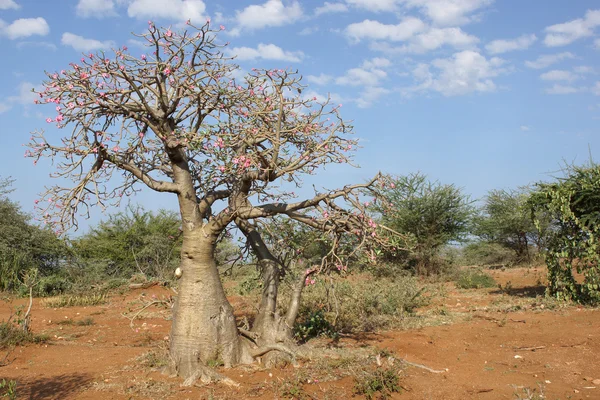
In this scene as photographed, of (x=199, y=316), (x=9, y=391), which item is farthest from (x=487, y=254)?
(x=9, y=391)

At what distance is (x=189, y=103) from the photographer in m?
5.48

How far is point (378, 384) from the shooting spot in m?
4.56

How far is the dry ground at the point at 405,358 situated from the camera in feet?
15.6

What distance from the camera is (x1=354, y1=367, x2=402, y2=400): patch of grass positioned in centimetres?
454

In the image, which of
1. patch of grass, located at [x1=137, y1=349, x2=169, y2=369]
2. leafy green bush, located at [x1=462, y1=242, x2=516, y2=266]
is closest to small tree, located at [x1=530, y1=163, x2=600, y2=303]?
patch of grass, located at [x1=137, y1=349, x2=169, y2=369]

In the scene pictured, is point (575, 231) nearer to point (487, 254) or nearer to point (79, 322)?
point (79, 322)

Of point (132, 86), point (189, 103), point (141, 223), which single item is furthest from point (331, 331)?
point (141, 223)

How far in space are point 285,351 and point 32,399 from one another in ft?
7.84

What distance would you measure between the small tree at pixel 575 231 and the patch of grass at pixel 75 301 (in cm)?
938

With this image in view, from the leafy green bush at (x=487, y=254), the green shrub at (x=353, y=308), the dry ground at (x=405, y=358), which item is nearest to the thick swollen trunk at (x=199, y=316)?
the dry ground at (x=405, y=358)

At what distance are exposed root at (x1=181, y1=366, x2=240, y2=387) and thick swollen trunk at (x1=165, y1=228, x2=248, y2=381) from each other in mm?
119

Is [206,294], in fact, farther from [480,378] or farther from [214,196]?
[480,378]

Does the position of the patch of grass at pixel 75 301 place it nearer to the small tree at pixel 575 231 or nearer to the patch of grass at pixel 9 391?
the patch of grass at pixel 9 391

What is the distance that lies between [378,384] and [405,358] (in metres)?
1.07
